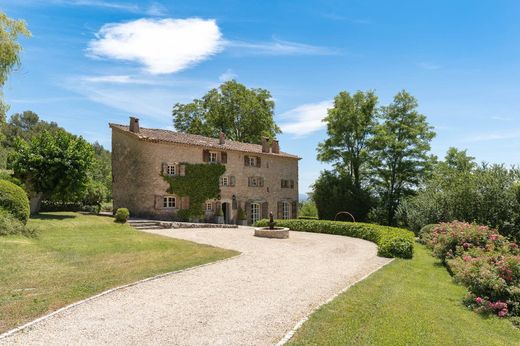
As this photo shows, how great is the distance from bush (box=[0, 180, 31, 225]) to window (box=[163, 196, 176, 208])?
12868mm

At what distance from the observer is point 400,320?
812cm

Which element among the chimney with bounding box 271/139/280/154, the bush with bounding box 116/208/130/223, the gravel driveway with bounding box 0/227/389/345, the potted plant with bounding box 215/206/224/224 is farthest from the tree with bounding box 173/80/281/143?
the gravel driveway with bounding box 0/227/389/345

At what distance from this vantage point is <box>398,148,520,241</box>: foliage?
22.0 m

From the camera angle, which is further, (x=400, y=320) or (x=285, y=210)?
(x=285, y=210)

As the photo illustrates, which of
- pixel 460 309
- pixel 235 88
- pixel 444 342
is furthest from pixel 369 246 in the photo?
pixel 235 88

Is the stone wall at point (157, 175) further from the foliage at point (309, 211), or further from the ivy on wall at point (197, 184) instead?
the foliage at point (309, 211)

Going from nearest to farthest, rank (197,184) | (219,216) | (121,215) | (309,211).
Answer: (121,215)
(197,184)
(219,216)
(309,211)

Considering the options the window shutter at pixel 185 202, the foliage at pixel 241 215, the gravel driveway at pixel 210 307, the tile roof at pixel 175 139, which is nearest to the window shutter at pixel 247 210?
the foliage at pixel 241 215

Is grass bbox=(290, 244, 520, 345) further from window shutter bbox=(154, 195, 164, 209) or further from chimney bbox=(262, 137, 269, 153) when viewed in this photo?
chimney bbox=(262, 137, 269, 153)

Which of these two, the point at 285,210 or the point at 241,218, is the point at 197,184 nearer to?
the point at 241,218

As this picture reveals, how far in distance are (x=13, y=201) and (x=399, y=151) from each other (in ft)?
111

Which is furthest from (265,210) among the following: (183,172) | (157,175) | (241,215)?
(157,175)

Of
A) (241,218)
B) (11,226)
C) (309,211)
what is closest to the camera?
(11,226)

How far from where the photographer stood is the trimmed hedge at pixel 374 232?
17.6m
